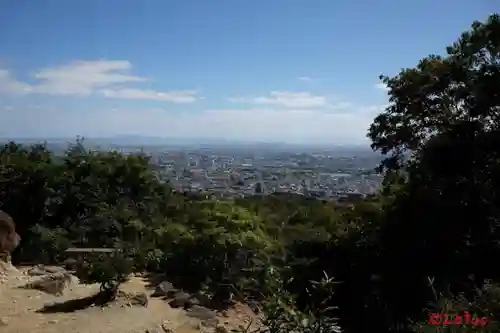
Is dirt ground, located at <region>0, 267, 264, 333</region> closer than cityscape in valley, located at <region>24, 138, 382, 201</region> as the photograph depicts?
Yes

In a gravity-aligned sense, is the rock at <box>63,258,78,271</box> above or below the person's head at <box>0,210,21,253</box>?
below

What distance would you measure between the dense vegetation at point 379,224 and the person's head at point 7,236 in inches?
25.7

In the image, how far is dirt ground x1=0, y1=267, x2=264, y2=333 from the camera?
6422 millimetres

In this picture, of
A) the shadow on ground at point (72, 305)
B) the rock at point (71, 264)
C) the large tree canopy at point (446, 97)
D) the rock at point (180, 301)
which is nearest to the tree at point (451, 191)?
the large tree canopy at point (446, 97)

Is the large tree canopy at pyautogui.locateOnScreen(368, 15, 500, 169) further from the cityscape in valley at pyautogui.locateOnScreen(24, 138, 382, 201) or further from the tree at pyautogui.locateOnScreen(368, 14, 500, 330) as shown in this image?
the cityscape in valley at pyautogui.locateOnScreen(24, 138, 382, 201)

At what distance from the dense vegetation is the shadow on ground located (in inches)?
14.0

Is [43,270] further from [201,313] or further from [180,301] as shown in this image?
[201,313]

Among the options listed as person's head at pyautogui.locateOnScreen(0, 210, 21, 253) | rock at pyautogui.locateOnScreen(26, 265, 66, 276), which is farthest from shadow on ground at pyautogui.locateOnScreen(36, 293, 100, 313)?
person's head at pyautogui.locateOnScreen(0, 210, 21, 253)

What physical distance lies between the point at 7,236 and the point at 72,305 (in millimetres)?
3143

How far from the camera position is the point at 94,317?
22.3 ft

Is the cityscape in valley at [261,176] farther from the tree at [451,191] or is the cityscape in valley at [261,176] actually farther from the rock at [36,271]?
the rock at [36,271]

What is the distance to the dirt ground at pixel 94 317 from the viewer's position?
6422 millimetres

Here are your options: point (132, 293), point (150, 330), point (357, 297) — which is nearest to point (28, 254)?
point (132, 293)

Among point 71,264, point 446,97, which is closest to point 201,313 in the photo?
point 71,264
